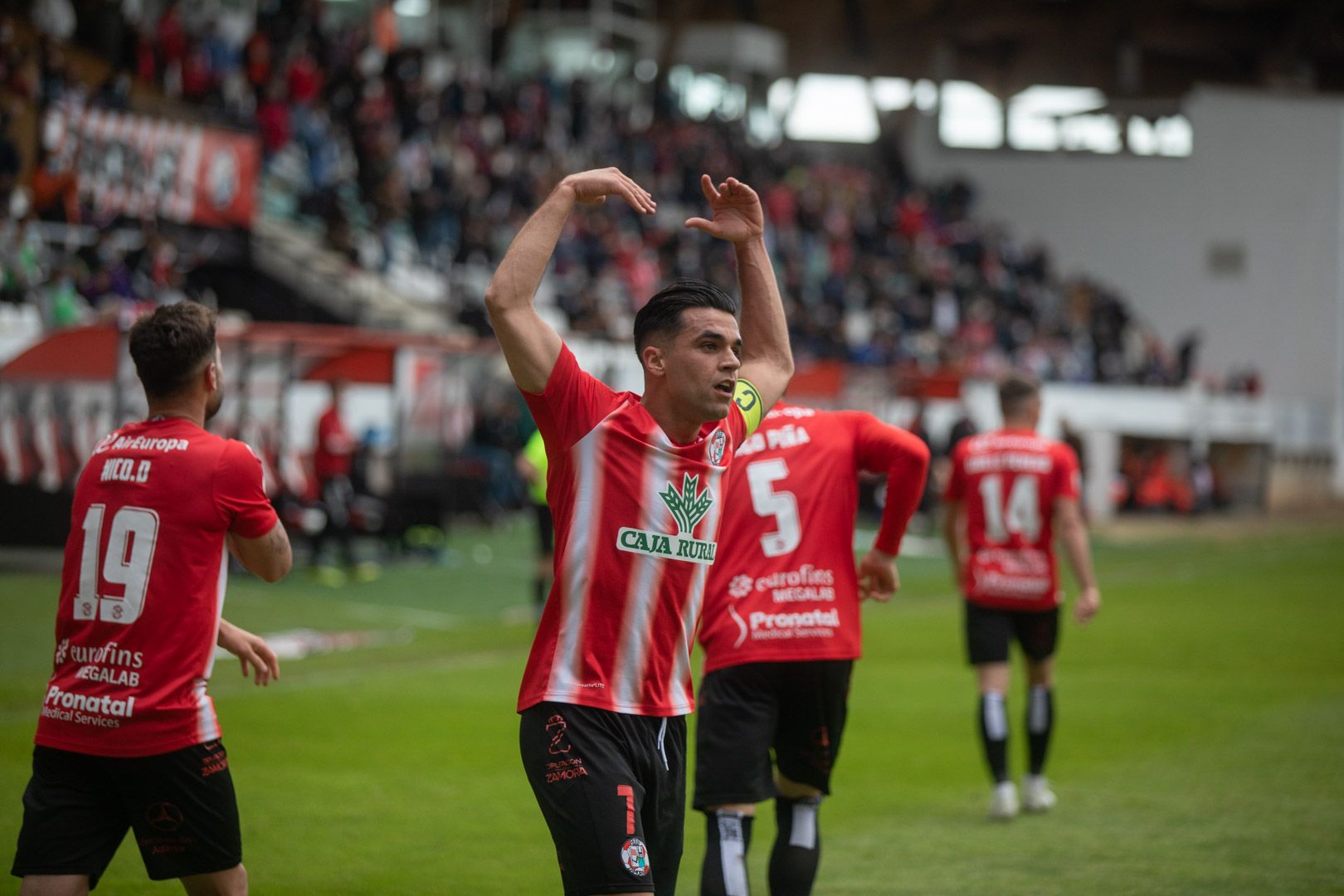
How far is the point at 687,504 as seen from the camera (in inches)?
160

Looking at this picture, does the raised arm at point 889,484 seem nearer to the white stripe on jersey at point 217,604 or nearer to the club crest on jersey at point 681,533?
the club crest on jersey at point 681,533

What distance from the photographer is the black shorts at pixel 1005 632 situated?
7.77m

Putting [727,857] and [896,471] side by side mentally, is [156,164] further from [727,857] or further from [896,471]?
[727,857]

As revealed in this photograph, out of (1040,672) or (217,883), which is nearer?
(217,883)

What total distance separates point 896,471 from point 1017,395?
2711mm

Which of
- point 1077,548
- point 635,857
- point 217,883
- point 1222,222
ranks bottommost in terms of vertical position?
point 217,883

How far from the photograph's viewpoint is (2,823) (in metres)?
6.97

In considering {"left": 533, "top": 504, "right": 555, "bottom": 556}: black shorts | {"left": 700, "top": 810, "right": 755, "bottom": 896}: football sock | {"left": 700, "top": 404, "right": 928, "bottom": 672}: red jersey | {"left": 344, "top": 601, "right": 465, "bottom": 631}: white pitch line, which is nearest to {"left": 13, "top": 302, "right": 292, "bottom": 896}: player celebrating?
{"left": 700, "top": 810, "right": 755, "bottom": 896}: football sock

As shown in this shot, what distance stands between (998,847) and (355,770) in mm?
3570

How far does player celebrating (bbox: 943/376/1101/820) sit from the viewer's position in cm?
777

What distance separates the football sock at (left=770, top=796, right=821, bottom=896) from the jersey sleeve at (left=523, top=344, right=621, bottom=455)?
74.7 inches

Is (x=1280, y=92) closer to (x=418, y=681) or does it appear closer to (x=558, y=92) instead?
(x=558, y=92)

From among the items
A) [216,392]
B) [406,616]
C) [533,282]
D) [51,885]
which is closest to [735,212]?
[533,282]

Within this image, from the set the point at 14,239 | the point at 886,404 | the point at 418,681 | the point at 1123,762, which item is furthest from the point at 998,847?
the point at 886,404
